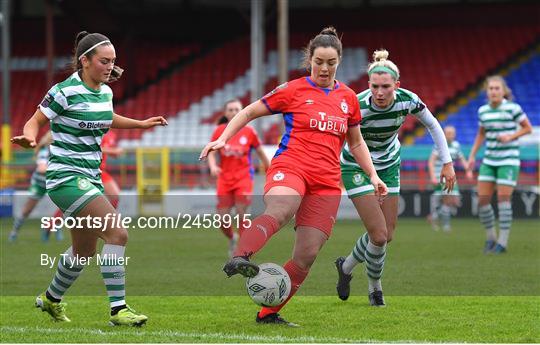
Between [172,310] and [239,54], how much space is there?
25.3 metres

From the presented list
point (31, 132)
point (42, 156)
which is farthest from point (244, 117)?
point (42, 156)

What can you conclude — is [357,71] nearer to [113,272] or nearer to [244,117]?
[244,117]

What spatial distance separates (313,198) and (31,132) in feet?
6.30

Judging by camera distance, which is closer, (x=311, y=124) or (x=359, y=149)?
(x=311, y=124)

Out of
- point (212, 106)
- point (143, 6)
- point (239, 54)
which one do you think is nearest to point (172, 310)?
point (212, 106)

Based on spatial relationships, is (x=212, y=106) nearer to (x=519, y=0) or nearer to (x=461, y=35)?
(x=461, y=35)

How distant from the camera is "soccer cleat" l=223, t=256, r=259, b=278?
612 cm

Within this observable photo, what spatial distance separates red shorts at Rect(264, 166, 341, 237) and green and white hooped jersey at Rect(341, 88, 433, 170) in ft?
3.97

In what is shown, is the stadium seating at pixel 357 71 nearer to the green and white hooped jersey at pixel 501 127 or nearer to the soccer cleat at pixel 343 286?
the green and white hooped jersey at pixel 501 127

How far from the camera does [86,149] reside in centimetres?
714

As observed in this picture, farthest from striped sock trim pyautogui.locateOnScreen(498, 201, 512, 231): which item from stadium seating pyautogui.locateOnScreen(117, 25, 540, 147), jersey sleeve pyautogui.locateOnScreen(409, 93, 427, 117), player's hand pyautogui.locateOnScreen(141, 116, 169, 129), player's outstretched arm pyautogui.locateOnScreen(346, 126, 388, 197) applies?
stadium seating pyautogui.locateOnScreen(117, 25, 540, 147)

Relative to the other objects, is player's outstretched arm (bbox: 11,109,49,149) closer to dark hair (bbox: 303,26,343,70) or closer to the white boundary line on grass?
the white boundary line on grass

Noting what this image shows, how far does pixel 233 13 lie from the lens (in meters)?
34.8

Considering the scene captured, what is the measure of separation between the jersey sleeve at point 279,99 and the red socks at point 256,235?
2.73ft
